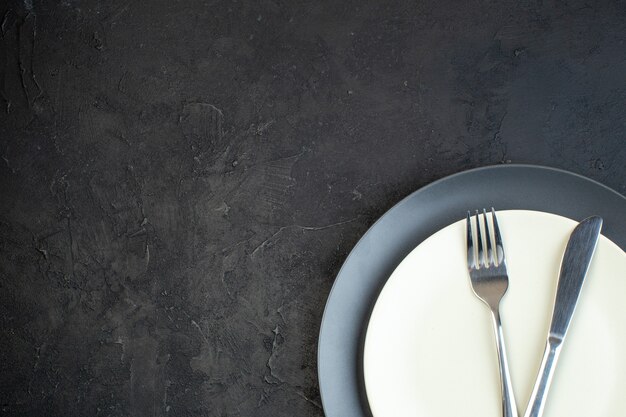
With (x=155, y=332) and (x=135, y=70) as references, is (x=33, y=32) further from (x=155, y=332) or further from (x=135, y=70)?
(x=155, y=332)

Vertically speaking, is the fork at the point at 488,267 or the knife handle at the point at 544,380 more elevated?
the fork at the point at 488,267

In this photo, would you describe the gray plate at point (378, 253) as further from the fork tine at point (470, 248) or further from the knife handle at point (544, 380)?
the knife handle at point (544, 380)

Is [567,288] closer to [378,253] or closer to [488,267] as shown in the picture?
[488,267]

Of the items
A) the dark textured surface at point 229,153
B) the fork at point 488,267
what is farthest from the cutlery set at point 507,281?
the dark textured surface at point 229,153

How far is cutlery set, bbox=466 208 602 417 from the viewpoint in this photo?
595mm

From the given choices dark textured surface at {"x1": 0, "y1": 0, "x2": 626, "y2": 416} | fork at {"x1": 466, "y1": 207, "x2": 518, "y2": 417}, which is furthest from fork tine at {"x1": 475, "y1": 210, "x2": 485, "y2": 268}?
dark textured surface at {"x1": 0, "y1": 0, "x2": 626, "y2": 416}

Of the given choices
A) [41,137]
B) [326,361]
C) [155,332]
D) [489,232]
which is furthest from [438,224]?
[41,137]

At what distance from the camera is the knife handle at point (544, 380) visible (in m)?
0.59

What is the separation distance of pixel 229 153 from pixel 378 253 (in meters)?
0.21

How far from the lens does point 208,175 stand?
29.1 inches

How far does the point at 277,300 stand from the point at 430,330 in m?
0.17

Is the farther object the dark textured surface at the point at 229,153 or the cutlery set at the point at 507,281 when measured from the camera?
the dark textured surface at the point at 229,153

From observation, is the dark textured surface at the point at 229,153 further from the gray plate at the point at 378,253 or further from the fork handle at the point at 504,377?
the fork handle at the point at 504,377

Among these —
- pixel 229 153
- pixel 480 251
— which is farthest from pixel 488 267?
pixel 229 153
